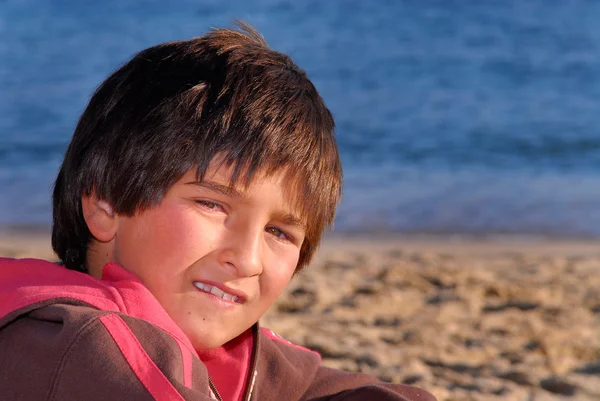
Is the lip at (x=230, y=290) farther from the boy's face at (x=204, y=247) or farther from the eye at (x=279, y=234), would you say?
the eye at (x=279, y=234)

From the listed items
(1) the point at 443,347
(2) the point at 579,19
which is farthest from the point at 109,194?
(2) the point at 579,19

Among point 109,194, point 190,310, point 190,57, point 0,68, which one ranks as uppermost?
point 190,57

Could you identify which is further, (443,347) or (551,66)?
(551,66)

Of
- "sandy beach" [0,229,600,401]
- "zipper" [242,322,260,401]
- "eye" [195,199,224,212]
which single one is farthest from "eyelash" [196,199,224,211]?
"sandy beach" [0,229,600,401]

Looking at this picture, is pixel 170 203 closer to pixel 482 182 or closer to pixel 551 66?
pixel 482 182

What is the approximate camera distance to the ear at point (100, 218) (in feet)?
5.47

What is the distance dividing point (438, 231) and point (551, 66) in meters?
8.02

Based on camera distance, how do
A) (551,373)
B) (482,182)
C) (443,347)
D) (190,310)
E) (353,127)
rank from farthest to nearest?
(353,127)
(482,182)
(443,347)
(551,373)
(190,310)

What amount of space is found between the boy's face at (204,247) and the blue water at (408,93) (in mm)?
2724

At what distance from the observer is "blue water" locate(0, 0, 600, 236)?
20.4ft

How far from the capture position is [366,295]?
13.3 ft

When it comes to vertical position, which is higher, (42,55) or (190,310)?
(190,310)

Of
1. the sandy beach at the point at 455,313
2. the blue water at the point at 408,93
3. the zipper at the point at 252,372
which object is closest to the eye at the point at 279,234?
the zipper at the point at 252,372

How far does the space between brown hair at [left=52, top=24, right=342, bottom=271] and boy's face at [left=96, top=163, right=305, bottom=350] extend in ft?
0.10
